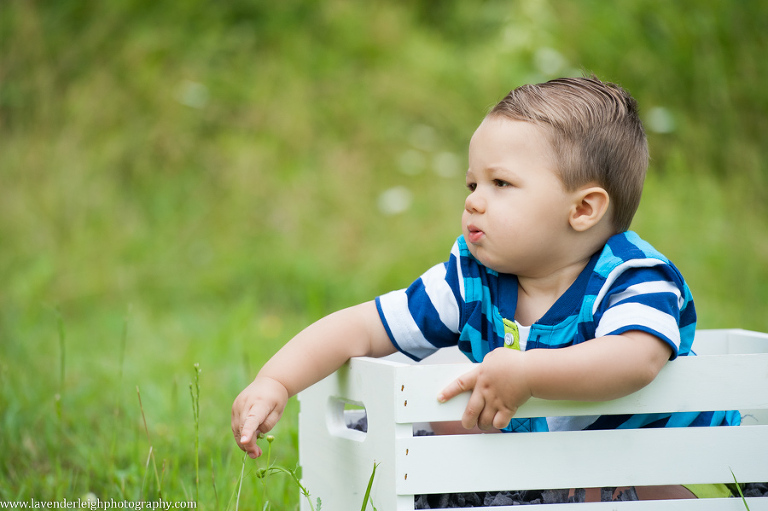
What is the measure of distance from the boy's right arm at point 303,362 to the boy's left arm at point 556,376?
0.32 meters

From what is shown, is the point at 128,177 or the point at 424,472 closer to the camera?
the point at 424,472

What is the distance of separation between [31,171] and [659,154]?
3.69 meters

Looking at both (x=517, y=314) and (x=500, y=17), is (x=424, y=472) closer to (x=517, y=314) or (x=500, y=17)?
(x=517, y=314)

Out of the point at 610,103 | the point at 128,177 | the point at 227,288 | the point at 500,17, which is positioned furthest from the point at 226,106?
the point at 610,103

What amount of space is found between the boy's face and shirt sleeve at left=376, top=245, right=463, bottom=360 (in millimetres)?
119

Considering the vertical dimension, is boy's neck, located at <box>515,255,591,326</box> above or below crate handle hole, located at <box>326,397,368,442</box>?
above

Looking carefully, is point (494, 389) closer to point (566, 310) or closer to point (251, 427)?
point (566, 310)

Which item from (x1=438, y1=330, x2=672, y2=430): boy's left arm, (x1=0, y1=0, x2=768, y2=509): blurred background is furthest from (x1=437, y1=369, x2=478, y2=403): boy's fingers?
(x1=0, y1=0, x2=768, y2=509): blurred background

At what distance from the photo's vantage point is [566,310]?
4.64 ft

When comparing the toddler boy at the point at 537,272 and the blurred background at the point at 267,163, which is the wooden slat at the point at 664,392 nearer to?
the toddler boy at the point at 537,272

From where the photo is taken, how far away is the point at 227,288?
3928 millimetres

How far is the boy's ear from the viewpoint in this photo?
142 centimetres

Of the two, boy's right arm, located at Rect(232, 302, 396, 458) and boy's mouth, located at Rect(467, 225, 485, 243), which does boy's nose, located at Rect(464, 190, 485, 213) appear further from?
boy's right arm, located at Rect(232, 302, 396, 458)

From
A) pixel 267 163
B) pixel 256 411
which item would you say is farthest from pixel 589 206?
pixel 267 163
